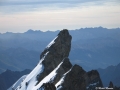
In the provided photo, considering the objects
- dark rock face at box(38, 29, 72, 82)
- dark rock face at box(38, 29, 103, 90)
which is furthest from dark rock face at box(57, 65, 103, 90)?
dark rock face at box(38, 29, 72, 82)

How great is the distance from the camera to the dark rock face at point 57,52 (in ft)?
452

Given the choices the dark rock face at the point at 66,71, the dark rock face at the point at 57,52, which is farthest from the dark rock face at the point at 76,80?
the dark rock face at the point at 57,52

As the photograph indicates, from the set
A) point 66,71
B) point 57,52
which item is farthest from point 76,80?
point 57,52

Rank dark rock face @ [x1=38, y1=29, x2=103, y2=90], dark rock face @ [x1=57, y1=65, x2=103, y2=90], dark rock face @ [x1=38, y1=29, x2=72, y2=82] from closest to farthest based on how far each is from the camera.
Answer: dark rock face @ [x1=57, y1=65, x2=103, y2=90]
dark rock face @ [x1=38, y1=29, x2=103, y2=90]
dark rock face @ [x1=38, y1=29, x2=72, y2=82]

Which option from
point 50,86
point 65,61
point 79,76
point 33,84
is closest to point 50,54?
point 33,84

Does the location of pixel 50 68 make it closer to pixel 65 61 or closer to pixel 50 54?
pixel 50 54

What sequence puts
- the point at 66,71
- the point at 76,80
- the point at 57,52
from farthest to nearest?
the point at 57,52, the point at 66,71, the point at 76,80

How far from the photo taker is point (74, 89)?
282ft

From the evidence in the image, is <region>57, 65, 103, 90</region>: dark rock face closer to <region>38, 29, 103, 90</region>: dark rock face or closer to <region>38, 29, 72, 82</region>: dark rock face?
<region>38, 29, 103, 90</region>: dark rock face

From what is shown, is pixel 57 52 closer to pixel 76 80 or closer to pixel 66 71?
pixel 66 71

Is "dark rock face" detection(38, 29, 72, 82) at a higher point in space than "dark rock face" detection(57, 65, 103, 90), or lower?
lower

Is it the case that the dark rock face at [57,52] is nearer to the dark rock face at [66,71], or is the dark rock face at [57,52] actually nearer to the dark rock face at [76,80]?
the dark rock face at [66,71]

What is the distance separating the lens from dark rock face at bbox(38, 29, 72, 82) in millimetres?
137875

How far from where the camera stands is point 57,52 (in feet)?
461
